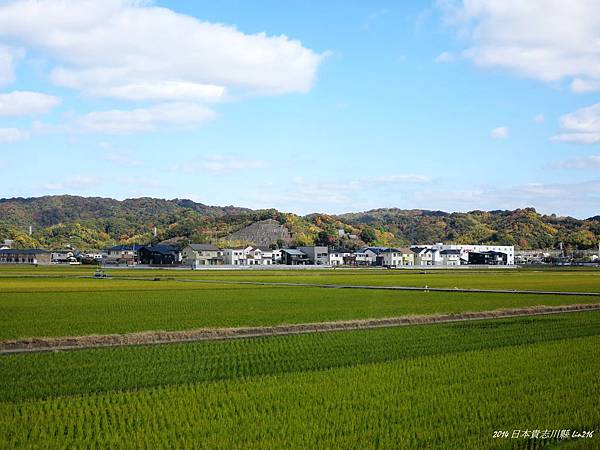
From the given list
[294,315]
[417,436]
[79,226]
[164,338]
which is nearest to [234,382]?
[417,436]

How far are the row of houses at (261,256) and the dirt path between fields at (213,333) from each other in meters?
91.5

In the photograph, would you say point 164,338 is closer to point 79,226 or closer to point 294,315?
point 294,315

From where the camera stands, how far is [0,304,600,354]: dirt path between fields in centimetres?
1822

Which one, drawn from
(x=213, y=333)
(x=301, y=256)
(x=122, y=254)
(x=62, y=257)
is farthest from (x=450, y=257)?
(x=213, y=333)

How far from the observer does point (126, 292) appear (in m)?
39.4

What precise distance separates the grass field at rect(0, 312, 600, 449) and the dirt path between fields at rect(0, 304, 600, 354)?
148 cm

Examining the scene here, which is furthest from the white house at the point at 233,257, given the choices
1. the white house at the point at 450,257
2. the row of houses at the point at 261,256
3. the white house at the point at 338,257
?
the white house at the point at 450,257

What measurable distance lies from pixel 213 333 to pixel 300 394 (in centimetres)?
960

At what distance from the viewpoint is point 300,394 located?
39.1ft

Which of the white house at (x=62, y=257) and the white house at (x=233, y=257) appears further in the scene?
the white house at (x=62, y=257)

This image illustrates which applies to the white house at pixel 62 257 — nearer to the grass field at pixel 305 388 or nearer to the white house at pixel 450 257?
the white house at pixel 450 257

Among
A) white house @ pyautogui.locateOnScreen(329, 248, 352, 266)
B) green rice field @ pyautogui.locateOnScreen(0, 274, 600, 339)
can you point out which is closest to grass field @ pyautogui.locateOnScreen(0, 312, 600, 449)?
green rice field @ pyautogui.locateOnScreen(0, 274, 600, 339)

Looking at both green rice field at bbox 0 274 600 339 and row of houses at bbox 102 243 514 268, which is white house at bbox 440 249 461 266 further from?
green rice field at bbox 0 274 600 339

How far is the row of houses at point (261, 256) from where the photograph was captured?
12862cm
